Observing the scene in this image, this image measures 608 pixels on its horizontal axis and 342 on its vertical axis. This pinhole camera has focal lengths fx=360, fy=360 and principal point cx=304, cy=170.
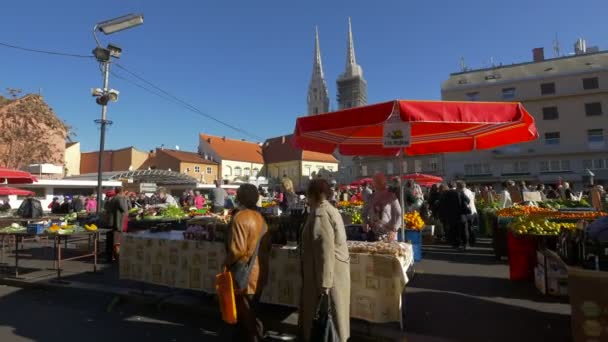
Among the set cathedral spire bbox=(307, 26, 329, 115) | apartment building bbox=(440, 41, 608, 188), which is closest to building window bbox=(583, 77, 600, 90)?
apartment building bbox=(440, 41, 608, 188)

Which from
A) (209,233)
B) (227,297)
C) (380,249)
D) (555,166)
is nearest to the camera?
(227,297)

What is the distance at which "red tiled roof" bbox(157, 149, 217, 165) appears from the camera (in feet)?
196

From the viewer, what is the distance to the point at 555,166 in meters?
40.2

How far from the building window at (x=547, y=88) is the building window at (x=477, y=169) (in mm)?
10031

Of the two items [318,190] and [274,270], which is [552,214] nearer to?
[274,270]

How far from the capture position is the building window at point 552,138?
1598 inches

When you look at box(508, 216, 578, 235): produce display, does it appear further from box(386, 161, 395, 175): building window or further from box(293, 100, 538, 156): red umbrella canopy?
box(386, 161, 395, 175): building window

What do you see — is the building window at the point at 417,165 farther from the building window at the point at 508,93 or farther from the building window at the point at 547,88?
the building window at the point at 547,88

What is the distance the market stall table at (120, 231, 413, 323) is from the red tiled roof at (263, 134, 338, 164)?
63127 mm

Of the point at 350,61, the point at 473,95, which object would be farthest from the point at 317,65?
the point at 473,95

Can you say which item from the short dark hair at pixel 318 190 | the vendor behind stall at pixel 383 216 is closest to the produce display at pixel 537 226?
the vendor behind stall at pixel 383 216

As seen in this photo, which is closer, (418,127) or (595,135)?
(418,127)

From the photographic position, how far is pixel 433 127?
5965 millimetres

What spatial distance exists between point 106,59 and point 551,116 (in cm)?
4514
